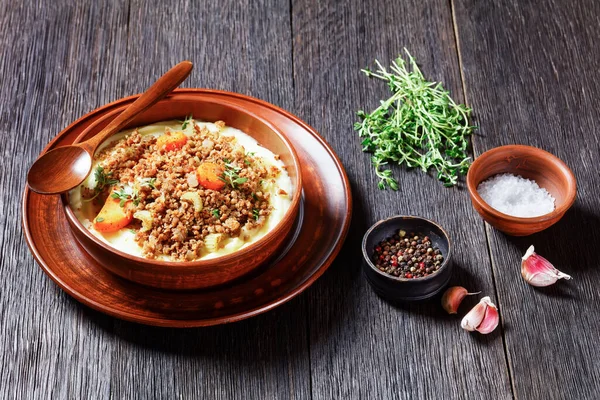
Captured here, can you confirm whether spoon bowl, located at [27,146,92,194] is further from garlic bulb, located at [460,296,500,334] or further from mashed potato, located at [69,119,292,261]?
garlic bulb, located at [460,296,500,334]

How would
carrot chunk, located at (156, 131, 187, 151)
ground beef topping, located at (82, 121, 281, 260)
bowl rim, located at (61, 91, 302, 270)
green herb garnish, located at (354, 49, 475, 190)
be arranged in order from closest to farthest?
1. bowl rim, located at (61, 91, 302, 270)
2. ground beef topping, located at (82, 121, 281, 260)
3. carrot chunk, located at (156, 131, 187, 151)
4. green herb garnish, located at (354, 49, 475, 190)

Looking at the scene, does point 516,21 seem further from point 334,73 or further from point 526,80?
point 334,73

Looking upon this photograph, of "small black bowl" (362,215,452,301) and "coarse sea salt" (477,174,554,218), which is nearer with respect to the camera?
"small black bowl" (362,215,452,301)

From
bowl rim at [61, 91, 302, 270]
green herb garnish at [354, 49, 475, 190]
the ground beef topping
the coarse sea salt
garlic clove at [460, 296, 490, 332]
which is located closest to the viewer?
bowl rim at [61, 91, 302, 270]

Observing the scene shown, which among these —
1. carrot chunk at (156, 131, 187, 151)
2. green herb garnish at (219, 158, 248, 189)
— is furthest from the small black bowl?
carrot chunk at (156, 131, 187, 151)

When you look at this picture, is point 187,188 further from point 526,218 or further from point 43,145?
point 526,218

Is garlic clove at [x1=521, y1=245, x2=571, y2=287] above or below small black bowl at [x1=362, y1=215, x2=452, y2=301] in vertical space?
below

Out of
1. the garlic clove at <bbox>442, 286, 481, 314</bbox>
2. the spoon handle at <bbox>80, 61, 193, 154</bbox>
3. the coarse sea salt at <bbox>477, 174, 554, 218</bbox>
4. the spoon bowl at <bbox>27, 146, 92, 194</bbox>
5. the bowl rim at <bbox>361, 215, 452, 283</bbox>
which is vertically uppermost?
the spoon handle at <bbox>80, 61, 193, 154</bbox>
